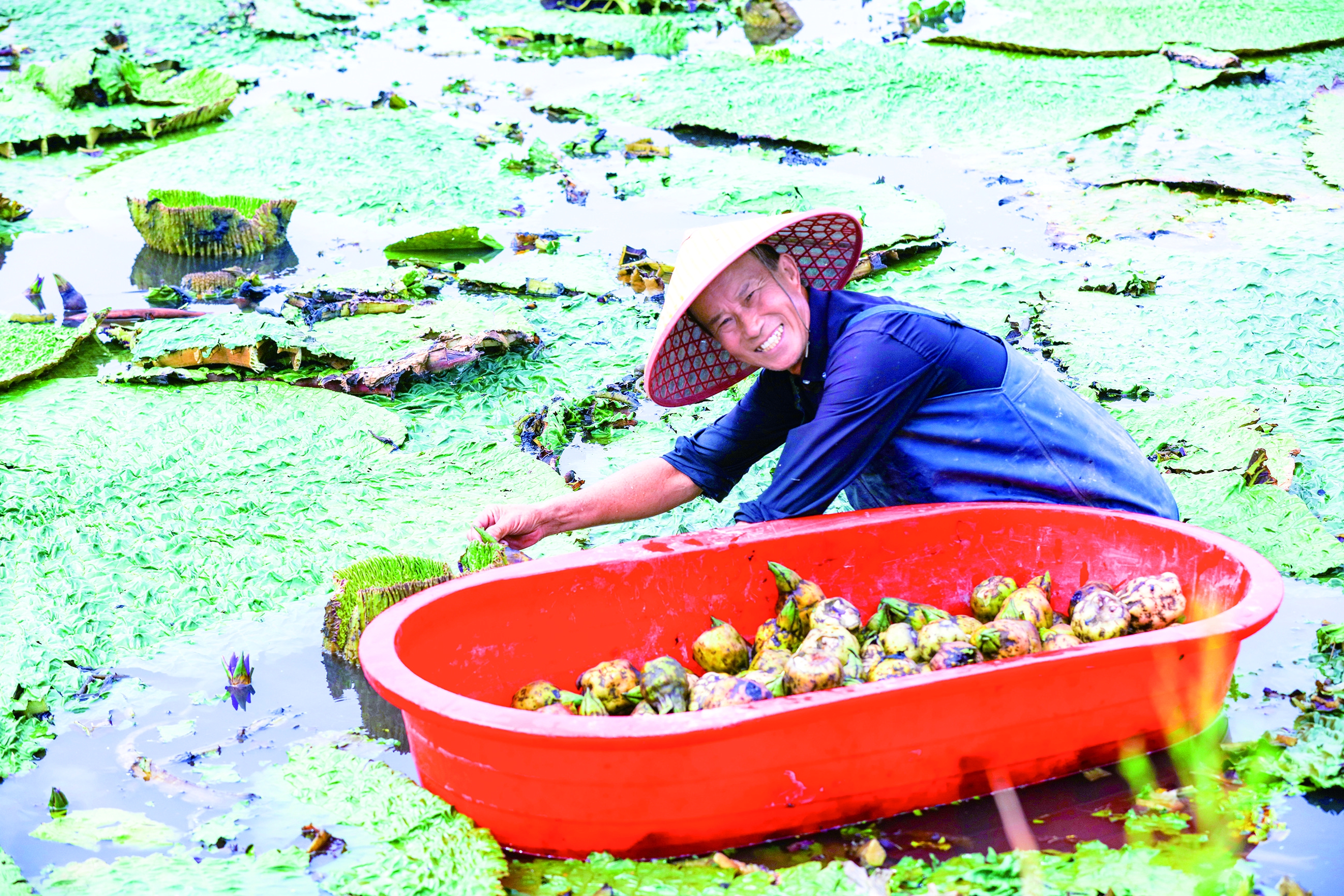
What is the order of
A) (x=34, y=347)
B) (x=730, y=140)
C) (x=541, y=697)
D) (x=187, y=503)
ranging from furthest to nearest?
(x=730, y=140) → (x=34, y=347) → (x=187, y=503) → (x=541, y=697)

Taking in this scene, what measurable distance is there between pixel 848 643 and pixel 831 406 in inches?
17.7

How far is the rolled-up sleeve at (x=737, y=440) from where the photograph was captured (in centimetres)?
255

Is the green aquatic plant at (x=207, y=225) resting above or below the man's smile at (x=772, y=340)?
below

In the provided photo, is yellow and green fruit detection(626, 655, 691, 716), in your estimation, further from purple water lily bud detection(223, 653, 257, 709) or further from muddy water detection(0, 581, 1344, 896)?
purple water lily bud detection(223, 653, 257, 709)

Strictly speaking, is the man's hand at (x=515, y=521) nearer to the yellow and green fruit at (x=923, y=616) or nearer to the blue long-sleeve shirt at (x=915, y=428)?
the blue long-sleeve shirt at (x=915, y=428)

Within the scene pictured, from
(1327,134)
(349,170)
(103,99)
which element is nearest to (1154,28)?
(1327,134)

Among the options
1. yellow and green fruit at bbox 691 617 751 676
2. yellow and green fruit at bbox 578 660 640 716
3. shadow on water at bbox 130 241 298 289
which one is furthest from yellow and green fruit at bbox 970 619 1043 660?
shadow on water at bbox 130 241 298 289

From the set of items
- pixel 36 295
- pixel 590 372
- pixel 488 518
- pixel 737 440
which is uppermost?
pixel 737 440

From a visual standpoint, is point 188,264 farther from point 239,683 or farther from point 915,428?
point 915,428

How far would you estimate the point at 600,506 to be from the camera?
2.61 metres

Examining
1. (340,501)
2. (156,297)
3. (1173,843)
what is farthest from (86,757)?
(156,297)

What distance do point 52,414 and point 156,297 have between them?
1.22m

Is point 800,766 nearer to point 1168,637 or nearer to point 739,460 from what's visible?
point 1168,637

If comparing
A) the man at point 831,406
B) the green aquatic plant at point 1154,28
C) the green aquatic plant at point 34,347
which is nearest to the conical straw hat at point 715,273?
the man at point 831,406
